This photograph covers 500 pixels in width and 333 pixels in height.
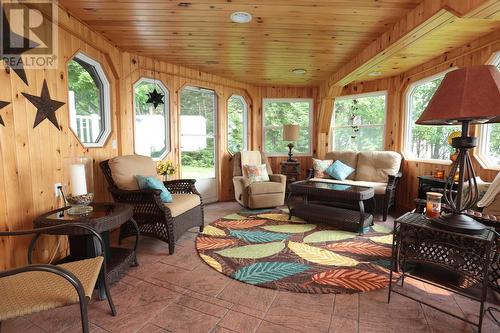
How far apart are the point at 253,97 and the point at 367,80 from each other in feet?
7.05

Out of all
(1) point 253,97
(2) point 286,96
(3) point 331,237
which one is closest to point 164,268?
(3) point 331,237

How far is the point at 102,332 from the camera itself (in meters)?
1.62

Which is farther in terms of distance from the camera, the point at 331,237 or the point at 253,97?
the point at 253,97

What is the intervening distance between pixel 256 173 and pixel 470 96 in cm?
339

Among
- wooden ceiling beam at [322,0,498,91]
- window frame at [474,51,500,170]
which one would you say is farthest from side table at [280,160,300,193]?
window frame at [474,51,500,170]

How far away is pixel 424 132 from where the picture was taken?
167 inches

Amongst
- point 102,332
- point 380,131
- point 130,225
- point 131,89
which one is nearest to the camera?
point 102,332

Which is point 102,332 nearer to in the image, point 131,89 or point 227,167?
point 131,89

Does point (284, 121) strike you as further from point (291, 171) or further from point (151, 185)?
point (151, 185)

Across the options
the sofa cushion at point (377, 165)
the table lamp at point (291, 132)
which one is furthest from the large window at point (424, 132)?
the table lamp at point (291, 132)

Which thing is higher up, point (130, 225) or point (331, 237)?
point (130, 225)

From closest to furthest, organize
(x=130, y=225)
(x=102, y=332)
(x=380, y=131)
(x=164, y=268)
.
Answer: (x=102, y=332), (x=164, y=268), (x=130, y=225), (x=380, y=131)

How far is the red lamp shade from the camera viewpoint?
1415 millimetres

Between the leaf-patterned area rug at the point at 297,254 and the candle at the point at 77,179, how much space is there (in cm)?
123
